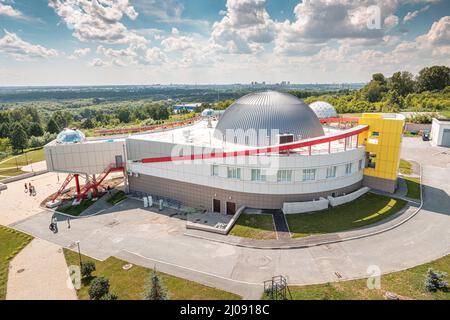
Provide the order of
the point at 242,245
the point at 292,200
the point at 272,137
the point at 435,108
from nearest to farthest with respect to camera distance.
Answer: the point at 242,245, the point at 292,200, the point at 272,137, the point at 435,108

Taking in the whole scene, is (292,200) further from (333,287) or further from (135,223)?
(135,223)

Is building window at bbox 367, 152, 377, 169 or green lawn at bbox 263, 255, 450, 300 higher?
building window at bbox 367, 152, 377, 169

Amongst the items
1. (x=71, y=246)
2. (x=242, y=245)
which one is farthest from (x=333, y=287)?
(x=71, y=246)

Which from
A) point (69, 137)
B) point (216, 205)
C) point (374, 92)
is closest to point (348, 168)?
point (216, 205)

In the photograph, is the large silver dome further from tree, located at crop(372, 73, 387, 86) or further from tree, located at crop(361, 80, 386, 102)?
tree, located at crop(372, 73, 387, 86)

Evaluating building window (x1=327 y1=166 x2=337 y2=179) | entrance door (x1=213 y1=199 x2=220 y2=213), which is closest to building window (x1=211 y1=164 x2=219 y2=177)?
entrance door (x1=213 y1=199 x2=220 y2=213)

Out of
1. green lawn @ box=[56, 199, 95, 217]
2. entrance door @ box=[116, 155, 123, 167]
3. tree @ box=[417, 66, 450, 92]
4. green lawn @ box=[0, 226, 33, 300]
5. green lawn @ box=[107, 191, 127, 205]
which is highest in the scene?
tree @ box=[417, 66, 450, 92]
